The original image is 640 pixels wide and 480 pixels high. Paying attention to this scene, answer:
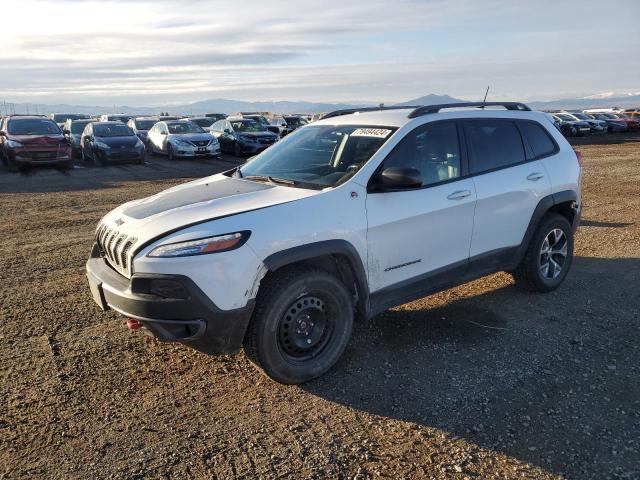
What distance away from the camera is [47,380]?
3.77 metres

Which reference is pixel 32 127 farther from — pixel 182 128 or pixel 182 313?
pixel 182 313

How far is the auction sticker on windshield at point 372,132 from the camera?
4.24 meters

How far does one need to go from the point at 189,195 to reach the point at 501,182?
2.65 m

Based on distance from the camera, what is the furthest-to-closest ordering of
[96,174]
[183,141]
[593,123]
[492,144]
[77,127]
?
[593,123] < [77,127] < [183,141] < [96,174] < [492,144]

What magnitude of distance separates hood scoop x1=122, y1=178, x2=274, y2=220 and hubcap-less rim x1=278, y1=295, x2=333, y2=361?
3.17 ft

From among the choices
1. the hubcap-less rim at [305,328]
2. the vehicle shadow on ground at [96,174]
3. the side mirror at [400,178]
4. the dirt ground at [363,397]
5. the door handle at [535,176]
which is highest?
the side mirror at [400,178]

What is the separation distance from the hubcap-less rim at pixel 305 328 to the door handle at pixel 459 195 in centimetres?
143

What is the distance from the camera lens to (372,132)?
433 centimetres

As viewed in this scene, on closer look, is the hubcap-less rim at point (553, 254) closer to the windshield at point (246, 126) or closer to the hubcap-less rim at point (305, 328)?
the hubcap-less rim at point (305, 328)

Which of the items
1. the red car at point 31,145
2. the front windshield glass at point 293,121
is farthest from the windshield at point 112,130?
the front windshield glass at point 293,121

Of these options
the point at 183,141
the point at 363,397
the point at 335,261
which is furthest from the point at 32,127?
the point at 363,397

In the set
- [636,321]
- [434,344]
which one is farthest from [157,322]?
[636,321]

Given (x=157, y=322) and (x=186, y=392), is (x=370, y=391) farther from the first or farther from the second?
(x=157, y=322)

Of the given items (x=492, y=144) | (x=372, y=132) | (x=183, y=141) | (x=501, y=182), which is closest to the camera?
(x=372, y=132)
